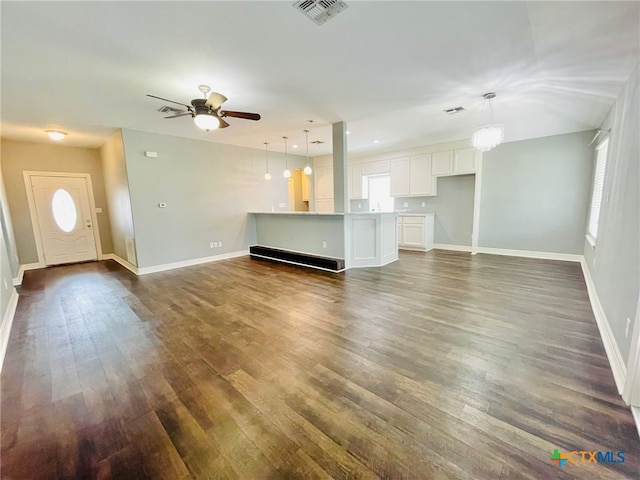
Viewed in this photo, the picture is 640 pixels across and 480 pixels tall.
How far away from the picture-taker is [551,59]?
2.52 metres

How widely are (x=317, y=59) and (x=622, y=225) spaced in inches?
127

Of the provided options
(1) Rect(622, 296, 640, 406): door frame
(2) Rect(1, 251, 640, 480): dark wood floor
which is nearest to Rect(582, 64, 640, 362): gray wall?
(1) Rect(622, 296, 640, 406): door frame

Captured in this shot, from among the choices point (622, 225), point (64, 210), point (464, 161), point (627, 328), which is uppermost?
point (464, 161)

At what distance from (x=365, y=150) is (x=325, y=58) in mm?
5006

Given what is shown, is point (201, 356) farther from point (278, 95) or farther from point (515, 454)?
point (278, 95)

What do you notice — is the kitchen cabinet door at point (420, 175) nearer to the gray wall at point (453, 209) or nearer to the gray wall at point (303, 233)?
the gray wall at point (453, 209)

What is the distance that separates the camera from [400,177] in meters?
7.19

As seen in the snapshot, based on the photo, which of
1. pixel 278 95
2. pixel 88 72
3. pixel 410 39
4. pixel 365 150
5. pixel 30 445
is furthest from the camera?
pixel 365 150

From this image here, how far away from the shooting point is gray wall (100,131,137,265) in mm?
5086

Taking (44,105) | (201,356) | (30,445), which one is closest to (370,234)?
(201,356)

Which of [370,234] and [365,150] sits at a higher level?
[365,150]

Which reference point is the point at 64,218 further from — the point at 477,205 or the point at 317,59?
the point at 477,205

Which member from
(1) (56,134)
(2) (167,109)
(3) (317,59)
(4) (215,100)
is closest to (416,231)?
(3) (317,59)

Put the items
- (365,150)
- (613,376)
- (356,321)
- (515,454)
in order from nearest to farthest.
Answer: (515,454)
(613,376)
(356,321)
(365,150)
